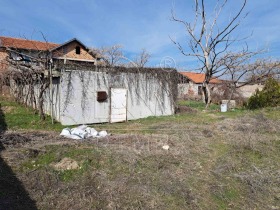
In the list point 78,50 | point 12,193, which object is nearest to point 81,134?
point 12,193

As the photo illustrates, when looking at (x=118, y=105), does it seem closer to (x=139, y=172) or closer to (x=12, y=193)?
(x=139, y=172)

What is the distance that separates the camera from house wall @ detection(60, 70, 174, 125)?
909 centimetres

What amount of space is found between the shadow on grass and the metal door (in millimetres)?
6241

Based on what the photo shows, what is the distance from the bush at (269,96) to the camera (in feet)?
47.3

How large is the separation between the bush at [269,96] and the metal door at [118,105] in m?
9.37

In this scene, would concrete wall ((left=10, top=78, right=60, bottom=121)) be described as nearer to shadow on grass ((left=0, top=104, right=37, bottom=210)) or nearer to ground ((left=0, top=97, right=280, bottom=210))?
ground ((left=0, top=97, right=280, bottom=210))

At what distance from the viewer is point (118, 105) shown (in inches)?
415

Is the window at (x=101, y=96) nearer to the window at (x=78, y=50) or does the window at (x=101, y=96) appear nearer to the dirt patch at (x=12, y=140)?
the dirt patch at (x=12, y=140)

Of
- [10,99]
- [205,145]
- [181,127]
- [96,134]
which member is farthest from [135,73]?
[10,99]

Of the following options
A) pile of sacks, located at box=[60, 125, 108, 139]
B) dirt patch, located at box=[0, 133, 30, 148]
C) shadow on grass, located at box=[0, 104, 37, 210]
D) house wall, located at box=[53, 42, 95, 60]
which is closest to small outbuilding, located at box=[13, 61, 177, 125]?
pile of sacks, located at box=[60, 125, 108, 139]

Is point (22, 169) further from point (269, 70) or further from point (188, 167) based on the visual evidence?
point (269, 70)

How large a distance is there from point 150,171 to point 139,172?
215 millimetres

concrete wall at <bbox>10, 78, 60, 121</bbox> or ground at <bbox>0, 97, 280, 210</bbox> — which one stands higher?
concrete wall at <bbox>10, 78, 60, 121</bbox>

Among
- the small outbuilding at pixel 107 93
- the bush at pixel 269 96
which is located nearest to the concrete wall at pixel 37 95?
the small outbuilding at pixel 107 93
